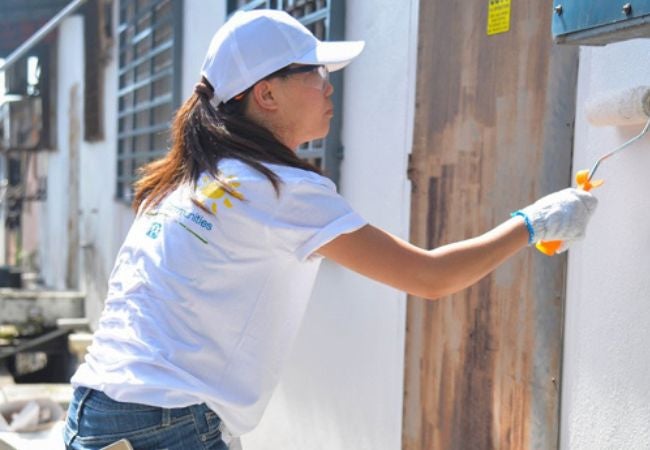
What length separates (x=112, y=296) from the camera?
2.22 metres

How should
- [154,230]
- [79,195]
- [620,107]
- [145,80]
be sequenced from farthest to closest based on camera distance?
[79,195], [145,80], [620,107], [154,230]

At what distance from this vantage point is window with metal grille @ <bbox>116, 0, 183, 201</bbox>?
22.2ft

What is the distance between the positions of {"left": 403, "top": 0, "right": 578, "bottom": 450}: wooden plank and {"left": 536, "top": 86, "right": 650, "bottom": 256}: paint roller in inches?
10.2

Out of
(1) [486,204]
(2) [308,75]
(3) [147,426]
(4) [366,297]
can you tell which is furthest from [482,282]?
(3) [147,426]

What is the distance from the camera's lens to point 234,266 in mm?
2021

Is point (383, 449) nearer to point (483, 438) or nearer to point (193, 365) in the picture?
point (483, 438)

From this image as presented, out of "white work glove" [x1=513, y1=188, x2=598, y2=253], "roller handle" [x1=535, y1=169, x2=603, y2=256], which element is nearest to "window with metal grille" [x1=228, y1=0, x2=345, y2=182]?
"roller handle" [x1=535, y1=169, x2=603, y2=256]

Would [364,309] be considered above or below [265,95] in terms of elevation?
below

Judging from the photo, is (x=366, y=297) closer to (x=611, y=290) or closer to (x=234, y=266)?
(x=611, y=290)

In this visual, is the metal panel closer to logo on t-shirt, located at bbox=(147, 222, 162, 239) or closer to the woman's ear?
the woman's ear

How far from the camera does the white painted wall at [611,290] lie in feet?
7.69

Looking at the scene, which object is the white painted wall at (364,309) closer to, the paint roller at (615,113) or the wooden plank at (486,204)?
the wooden plank at (486,204)

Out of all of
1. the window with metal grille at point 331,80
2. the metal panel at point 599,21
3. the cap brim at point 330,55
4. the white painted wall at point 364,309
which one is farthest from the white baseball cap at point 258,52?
the window with metal grille at point 331,80

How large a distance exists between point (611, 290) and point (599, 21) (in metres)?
0.80
